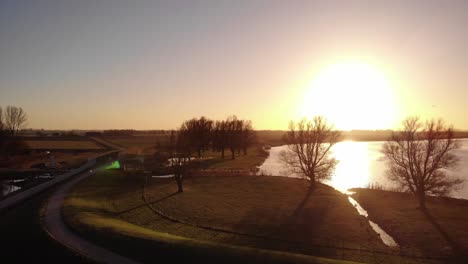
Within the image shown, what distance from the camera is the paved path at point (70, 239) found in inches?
864

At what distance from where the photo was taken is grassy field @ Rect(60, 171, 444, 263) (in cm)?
2464

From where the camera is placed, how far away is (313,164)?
186 ft

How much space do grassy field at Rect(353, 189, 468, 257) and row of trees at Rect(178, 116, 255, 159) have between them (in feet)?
184

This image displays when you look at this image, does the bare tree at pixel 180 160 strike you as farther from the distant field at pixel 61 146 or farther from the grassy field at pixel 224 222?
the distant field at pixel 61 146

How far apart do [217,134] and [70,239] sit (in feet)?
278

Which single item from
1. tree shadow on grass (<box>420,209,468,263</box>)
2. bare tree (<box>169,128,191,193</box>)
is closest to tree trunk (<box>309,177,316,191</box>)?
tree shadow on grass (<box>420,209,468,263</box>)


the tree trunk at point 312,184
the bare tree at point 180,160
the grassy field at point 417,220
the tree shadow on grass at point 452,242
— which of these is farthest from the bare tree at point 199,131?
the tree shadow on grass at point 452,242

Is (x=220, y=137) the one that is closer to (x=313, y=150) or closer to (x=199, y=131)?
(x=199, y=131)

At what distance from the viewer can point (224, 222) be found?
33375mm

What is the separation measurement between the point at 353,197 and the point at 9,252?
132 ft

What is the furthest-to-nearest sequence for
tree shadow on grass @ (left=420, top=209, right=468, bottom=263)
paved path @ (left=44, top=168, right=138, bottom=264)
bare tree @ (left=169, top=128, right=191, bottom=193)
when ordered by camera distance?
bare tree @ (left=169, top=128, right=191, bottom=193) → tree shadow on grass @ (left=420, top=209, right=468, bottom=263) → paved path @ (left=44, top=168, right=138, bottom=264)

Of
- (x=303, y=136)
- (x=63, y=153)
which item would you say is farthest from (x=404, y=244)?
(x=63, y=153)

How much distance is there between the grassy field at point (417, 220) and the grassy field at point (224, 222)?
253 centimetres

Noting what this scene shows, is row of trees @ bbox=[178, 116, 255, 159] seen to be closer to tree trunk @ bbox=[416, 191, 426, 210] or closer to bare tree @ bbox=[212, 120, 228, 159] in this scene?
bare tree @ bbox=[212, 120, 228, 159]
